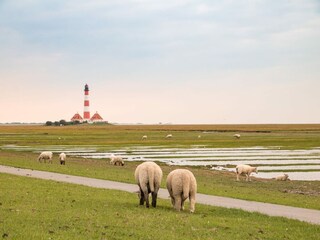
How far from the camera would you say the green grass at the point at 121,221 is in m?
13.9

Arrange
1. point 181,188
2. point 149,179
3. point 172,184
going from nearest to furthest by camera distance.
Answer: point 181,188, point 172,184, point 149,179

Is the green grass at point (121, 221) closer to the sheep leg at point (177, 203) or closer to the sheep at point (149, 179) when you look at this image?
the sheep leg at point (177, 203)

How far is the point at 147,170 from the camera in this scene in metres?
19.5

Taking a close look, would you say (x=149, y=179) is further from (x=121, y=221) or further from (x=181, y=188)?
(x=121, y=221)

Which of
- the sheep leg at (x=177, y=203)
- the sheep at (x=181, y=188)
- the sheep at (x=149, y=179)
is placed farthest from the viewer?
the sheep at (x=149, y=179)

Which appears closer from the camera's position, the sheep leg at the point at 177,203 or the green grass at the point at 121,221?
the green grass at the point at 121,221

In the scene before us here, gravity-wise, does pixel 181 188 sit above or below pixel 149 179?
below

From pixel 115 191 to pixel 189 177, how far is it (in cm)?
712

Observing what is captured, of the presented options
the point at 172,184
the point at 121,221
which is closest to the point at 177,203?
the point at 172,184

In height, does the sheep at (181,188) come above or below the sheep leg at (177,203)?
above

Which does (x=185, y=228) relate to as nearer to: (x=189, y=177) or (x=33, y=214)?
(x=189, y=177)

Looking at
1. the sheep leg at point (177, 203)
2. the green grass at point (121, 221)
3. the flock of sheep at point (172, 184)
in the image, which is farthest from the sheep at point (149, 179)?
the sheep leg at point (177, 203)

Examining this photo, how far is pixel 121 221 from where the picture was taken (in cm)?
1588

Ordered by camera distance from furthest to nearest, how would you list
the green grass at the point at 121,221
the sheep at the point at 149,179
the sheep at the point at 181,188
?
the sheep at the point at 149,179 → the sheep at the point at 181,188 → the green grass at the point at 121,221
